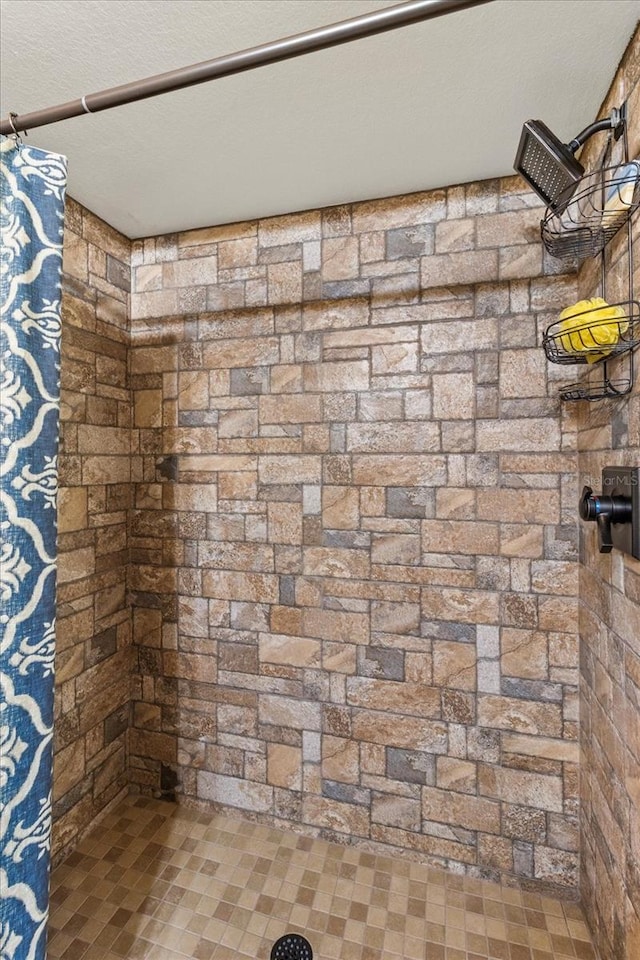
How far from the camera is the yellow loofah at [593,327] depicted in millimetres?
1113

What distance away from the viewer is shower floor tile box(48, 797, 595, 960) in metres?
1.38

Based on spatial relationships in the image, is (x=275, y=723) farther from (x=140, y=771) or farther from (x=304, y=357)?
(x=304, y=357)

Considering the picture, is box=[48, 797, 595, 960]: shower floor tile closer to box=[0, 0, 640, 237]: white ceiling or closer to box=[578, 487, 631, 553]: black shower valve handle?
box=[578, 487, 631, 553]: black shower valve handle

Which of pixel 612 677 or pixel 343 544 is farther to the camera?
pixel 343 544

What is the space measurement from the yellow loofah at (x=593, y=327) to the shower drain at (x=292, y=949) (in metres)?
1.86

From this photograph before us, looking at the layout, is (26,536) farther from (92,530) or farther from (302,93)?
(302,93)

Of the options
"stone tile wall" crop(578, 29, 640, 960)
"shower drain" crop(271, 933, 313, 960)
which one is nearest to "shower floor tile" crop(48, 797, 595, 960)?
"shower drain" crop(271, 933, 313, 960)

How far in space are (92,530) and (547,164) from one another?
Answer: 1914 millimetres

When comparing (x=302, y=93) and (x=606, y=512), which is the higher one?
(x=302, y=93)

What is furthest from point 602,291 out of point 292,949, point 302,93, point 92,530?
point 292,949

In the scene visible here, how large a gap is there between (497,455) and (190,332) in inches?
52.6

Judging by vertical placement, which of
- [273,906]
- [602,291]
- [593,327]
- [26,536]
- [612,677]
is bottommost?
[273,906]

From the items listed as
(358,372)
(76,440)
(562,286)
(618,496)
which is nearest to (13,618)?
(76,440)

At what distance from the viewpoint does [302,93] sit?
1.23 m
